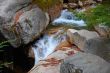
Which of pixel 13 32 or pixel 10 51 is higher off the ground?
pixel 13 32

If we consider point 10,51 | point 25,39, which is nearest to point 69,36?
point 25,39

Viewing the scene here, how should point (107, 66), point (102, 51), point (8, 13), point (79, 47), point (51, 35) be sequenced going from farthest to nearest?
point (51, 35), point (8, 13), point (79, 47), point (102, 51), point (107, 66)

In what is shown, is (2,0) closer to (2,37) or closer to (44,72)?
(2,37)

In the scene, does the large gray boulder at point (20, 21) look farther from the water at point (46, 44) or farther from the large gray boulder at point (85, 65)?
the large gray boulder at point (85, 65)

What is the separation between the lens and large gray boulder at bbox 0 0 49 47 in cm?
670

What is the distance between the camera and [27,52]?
714 cm

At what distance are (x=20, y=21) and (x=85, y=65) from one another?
2.99 m

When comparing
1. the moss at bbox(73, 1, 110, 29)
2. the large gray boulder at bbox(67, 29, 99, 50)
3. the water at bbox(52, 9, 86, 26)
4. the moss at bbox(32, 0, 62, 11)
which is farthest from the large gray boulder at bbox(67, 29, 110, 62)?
the water at bbox(52, 9, 86, 26)

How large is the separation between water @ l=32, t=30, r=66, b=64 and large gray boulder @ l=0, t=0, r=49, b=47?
0.26 m

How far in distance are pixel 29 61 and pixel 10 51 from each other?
0.53 metres

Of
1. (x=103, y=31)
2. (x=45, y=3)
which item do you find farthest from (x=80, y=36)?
(x=45, y=3)

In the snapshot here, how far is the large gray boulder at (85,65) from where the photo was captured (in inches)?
157

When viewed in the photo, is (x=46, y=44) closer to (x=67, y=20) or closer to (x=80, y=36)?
(x=80, y=36)

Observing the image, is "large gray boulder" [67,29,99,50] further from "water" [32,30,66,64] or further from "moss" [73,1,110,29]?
"moss" [73,1,110,29]
